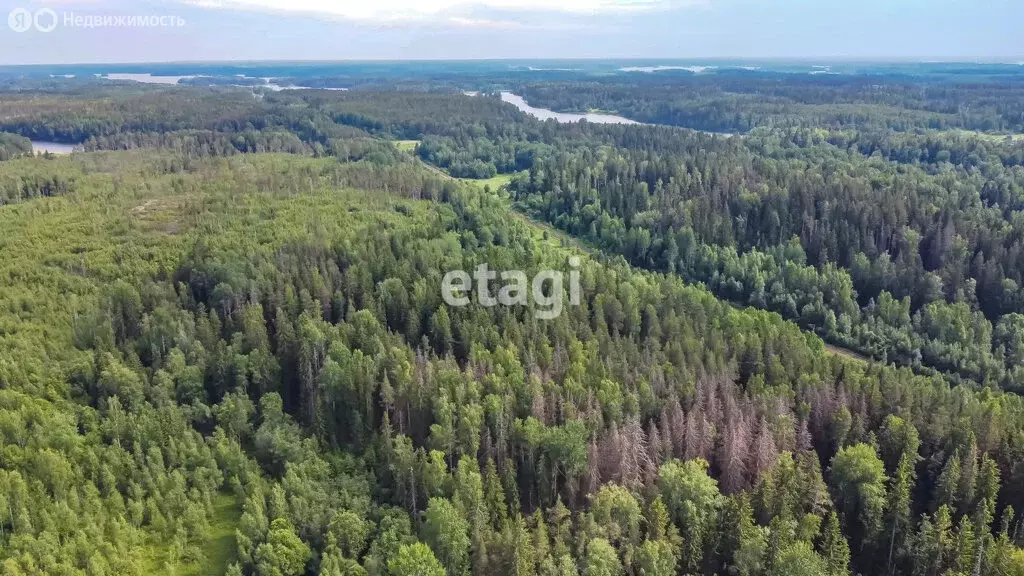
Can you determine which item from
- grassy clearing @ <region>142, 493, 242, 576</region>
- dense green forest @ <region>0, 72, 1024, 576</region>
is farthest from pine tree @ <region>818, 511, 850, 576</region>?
grassy clearing @ <region>142, 493, 242, 576</region>

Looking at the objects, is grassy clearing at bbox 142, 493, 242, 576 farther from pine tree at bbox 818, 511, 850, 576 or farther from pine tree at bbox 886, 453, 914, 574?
pine tree at bbox 886, 453, 914, 574

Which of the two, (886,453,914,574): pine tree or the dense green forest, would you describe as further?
(886,453,914,574): pine tree

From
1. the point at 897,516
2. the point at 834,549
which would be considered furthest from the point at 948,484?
the point at 834,549

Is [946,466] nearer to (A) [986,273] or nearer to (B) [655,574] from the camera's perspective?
(B) [655,574]

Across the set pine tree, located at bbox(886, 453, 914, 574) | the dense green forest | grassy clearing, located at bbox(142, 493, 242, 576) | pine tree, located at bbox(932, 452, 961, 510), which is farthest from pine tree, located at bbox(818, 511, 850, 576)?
grassy clearing, located at bbox(142, 493, 242, 576)

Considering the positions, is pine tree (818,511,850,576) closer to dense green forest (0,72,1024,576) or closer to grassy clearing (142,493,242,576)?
dense green forest (0,72,1024,576)

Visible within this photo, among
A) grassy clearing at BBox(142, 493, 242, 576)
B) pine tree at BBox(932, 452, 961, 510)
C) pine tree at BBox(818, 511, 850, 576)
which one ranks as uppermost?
pine tree at BBox(932, 452, 961, 510)

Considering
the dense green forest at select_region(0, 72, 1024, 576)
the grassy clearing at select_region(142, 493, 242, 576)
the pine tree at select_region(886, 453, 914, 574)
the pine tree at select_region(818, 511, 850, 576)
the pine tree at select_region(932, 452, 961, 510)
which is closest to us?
the pine tree at select_region(818, 511, 850, 576)

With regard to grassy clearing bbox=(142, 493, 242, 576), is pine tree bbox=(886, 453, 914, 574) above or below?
above

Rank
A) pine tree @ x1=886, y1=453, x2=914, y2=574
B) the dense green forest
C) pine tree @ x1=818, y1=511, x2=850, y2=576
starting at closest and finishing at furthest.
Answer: pine tree @ x1=818, y1=511, x2=850, y2=576 → the dense green forest → pine tree @ x1=886, y1=453, x2=914, y2=574

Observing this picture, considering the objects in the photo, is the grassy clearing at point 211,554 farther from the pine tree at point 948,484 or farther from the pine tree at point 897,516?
the pine tree at point 948,484

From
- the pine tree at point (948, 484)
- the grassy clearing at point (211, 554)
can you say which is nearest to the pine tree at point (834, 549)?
the pine tree at point (948, 484)
